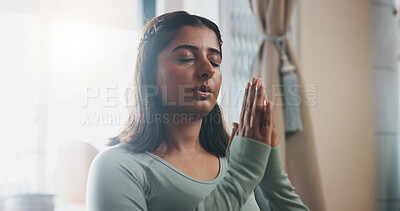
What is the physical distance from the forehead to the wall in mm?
1059

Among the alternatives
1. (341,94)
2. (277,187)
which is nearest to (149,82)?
(277,187)

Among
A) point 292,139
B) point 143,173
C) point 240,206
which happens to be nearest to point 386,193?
point 292,139

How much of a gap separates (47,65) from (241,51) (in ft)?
2.50

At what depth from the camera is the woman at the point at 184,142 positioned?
2.04 feet

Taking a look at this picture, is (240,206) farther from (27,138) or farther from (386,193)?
(386,193)

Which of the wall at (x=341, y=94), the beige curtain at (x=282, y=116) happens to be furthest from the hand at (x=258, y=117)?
the wall at (x=341, y=94)

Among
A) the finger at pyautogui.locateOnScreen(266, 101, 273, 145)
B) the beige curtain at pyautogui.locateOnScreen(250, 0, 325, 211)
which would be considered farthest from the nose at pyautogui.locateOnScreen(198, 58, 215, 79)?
the beige curtain at pyautogui.locateOnScreen(250, 0, 325, 211)

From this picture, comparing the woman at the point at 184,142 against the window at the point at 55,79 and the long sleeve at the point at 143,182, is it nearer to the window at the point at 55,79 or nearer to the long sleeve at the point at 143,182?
the long sleeve at the point at 143,182

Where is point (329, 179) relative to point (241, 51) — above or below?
below

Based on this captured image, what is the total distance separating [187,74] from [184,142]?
13 cm

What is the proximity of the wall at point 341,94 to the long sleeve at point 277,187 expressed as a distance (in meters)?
1.01

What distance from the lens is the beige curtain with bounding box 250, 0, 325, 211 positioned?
4.66 ft

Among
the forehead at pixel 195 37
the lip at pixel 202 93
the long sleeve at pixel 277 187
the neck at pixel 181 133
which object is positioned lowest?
the long sleeve at pixel 277 187

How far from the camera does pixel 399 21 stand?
6.34 ft
